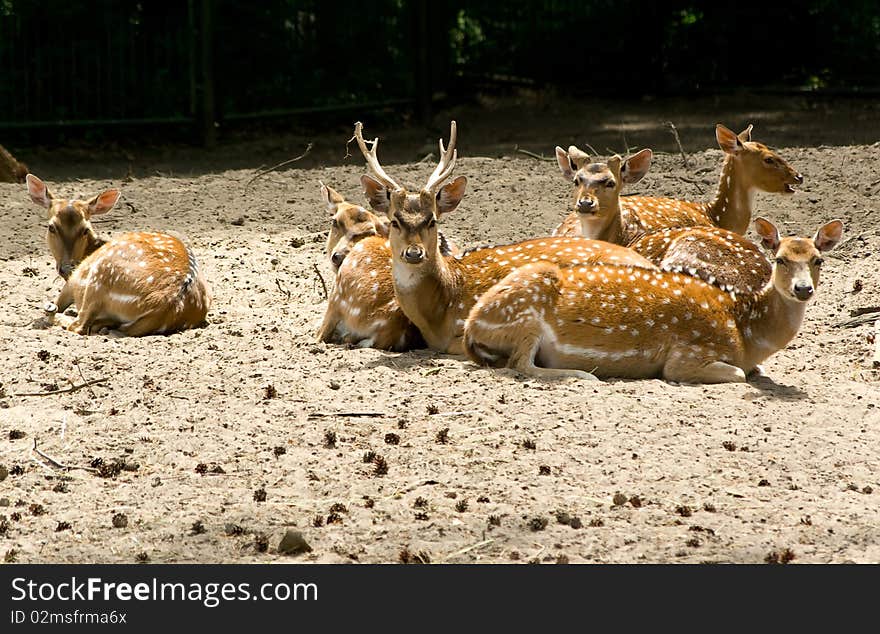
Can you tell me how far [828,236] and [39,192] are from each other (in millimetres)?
4713

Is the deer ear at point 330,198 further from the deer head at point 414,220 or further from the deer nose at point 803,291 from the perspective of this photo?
the deer nose at point 803,291

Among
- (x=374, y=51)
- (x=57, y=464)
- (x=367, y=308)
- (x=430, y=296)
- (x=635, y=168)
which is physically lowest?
(x=57, y=464)

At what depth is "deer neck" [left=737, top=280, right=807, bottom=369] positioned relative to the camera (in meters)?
6.99

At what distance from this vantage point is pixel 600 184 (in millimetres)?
8531

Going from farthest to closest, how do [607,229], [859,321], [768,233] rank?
1. [607,229]
2. [859,321]
3. [768,233]

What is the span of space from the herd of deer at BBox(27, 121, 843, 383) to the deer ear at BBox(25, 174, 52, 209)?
0.01 meters

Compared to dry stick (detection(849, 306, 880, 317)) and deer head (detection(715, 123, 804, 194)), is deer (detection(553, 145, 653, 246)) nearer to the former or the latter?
deer head (detection(715, 123, 804, 194))

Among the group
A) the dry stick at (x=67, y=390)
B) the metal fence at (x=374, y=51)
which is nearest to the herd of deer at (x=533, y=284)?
the dry stick at (x=67, y=390)

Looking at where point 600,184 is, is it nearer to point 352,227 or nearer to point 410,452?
point 352,227

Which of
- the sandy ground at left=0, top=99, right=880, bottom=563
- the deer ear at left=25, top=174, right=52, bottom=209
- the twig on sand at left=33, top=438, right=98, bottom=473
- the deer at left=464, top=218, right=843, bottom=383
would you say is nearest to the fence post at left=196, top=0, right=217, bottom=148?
the deer ear at left=25, top=174, right=52, bottom=209

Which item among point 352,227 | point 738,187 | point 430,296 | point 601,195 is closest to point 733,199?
point 738,187

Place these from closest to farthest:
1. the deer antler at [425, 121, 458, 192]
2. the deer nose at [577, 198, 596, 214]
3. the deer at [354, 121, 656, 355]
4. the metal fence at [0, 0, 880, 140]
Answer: the deer at [354, 121, 656, 355]
the deer antler at [425, 121, 458, 192]
the deer nose at [577, 198, 596, 214]
the metal fence at [0, 0, 880, 140]

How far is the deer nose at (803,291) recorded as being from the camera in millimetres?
6680

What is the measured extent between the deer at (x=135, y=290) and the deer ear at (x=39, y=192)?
0.56 m
